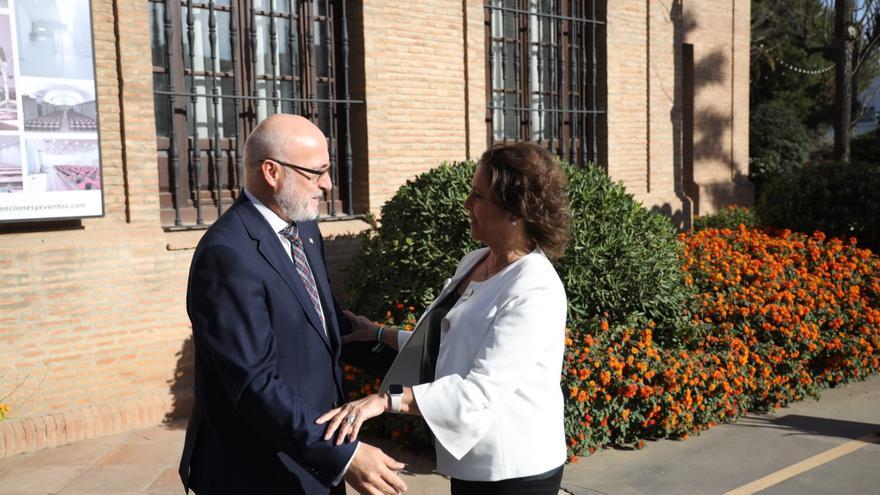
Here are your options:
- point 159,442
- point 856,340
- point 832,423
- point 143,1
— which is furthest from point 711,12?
point 159,442

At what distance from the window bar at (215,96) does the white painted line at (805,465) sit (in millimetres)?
5064

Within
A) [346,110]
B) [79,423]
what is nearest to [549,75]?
[346,110]

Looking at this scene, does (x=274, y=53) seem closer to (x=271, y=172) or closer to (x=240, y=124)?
(x=240, y=124)

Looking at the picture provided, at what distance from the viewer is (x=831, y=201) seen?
10.9m

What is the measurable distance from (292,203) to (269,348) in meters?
0.48

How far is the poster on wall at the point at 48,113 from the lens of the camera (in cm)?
614

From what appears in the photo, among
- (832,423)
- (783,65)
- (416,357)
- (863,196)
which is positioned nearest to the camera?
(416,357)

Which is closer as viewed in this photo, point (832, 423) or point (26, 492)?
point (26, 492)

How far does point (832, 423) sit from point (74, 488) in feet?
18.8

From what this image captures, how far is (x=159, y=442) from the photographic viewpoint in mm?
6406

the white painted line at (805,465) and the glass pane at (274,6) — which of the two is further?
the glass pane at (274,6)

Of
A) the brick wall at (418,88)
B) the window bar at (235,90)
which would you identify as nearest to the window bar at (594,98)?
the brick wall at (418,88)

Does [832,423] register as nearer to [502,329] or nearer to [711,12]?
[502,329]

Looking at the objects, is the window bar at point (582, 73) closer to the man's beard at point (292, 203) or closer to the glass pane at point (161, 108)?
the glass pane at point (161, 108)
